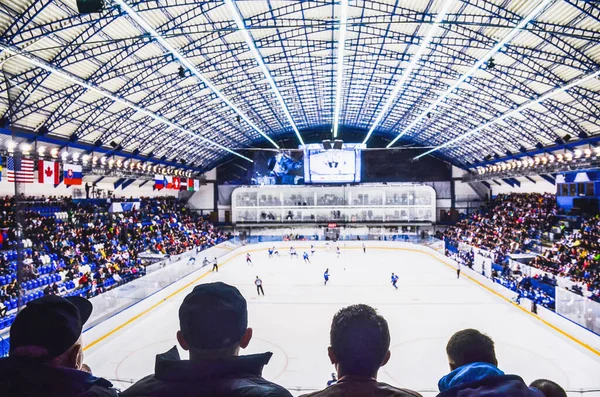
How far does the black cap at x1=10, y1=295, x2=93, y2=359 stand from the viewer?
1.61m

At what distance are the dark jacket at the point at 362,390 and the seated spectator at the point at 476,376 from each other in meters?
0.21

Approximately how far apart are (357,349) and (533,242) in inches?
1382

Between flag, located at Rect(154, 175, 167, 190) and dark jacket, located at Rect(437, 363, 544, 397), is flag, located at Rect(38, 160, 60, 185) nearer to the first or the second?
flag, located at Rect(154, 175, 167, 190)

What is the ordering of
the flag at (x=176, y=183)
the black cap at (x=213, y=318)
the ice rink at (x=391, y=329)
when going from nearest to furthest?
the black cap at (x=213, y=318) → the ice rink at (x=391, y=329) → the flag at (x=176, y=183)

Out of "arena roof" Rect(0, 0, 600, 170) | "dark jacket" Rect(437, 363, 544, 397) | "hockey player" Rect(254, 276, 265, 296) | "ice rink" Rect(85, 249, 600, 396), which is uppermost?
"arena roof" Rect(0, 0, 600, 170)

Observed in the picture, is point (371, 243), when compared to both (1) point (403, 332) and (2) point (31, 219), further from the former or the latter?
(2) point (31, 219)

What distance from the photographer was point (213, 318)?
5.80 ft

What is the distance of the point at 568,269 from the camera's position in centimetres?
2275

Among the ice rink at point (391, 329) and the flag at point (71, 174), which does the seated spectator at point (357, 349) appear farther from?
the flag at point (71, 174)

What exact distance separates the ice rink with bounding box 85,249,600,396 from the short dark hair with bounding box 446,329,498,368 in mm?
7026

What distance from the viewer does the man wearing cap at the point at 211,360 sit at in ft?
4.83

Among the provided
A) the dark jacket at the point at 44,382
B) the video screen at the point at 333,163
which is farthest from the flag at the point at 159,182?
the dark jacket at the point at 44,382

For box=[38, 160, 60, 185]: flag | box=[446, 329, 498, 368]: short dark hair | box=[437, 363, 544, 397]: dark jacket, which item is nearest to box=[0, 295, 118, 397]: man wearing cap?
box=[437, 363, 544, 397]: dark jacket

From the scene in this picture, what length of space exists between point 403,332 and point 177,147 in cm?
3146
